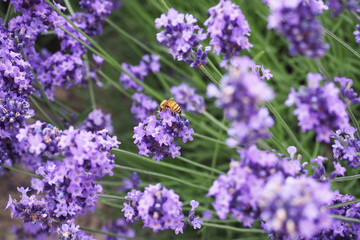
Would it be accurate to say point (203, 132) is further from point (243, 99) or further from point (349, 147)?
point (243, 99)

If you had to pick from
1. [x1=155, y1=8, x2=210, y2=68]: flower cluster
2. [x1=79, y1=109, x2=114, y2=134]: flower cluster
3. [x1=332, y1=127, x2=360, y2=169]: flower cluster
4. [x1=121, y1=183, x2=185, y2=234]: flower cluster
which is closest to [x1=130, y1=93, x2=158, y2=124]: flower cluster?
[x1=79, y1=109, x2=114, y2=134]: flower cluster

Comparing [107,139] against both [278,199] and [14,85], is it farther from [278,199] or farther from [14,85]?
[278,199]

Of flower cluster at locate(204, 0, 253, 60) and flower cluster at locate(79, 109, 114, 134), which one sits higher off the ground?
flower cluster at locate(79, 109, 114, 134)

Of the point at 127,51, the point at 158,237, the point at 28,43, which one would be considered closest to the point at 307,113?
the point at 28,43

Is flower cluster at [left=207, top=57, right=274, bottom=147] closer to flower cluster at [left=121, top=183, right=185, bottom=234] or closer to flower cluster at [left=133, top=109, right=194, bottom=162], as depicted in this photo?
flower cluster at [left=121, top=183, right=185, bottom=234]

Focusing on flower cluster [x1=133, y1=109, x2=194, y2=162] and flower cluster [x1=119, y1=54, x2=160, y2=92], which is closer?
flower cluster [x1=133, y1=109, x2=194, y2=162]

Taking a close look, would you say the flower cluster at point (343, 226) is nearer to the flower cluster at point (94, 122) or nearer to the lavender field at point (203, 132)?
the lavender field at point (203, 132)
